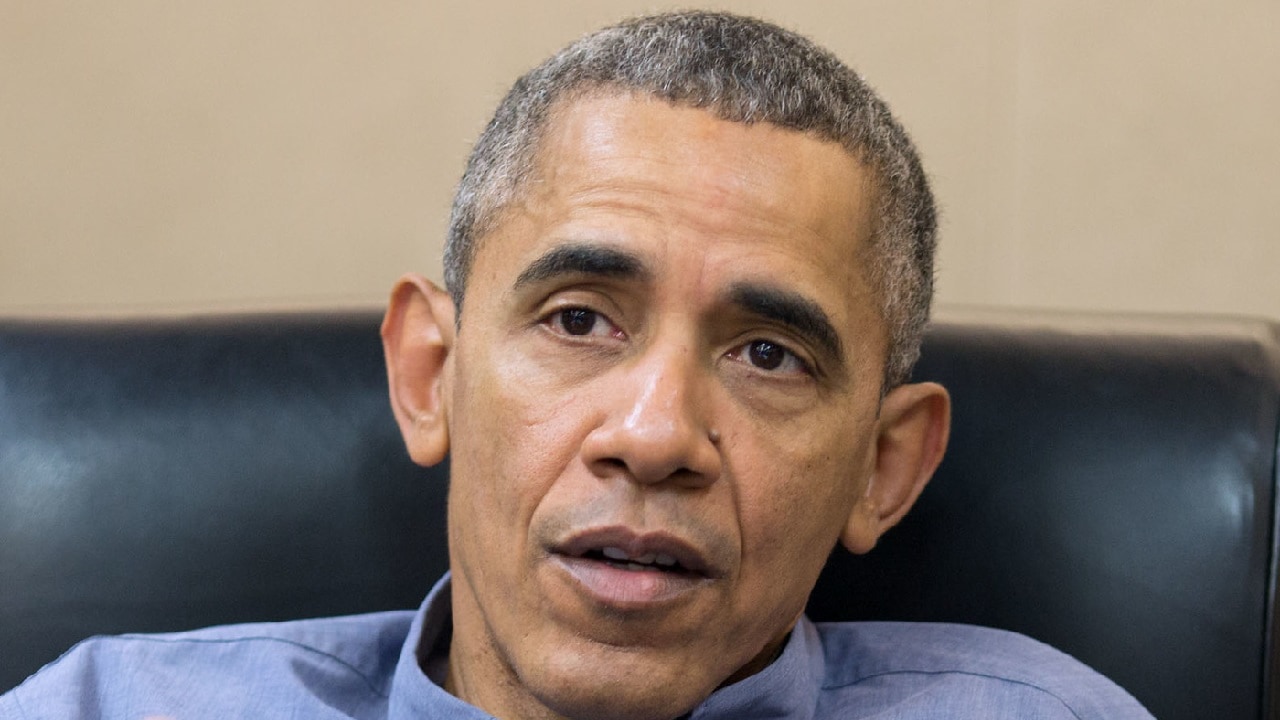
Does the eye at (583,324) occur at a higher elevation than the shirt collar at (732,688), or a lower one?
higher

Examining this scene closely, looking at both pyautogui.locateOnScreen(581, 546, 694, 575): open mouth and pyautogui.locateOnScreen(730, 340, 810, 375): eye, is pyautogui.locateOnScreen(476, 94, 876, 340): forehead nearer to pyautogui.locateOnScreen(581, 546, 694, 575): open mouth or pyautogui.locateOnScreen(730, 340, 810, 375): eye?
pyautogui.locateOnScreen(730, 340, 810, 375): eye

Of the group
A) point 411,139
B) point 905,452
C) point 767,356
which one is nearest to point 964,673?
point 905,452

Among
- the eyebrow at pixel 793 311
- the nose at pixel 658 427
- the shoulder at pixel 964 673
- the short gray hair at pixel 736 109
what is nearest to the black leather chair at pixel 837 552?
the shoulder at pixel 964 673

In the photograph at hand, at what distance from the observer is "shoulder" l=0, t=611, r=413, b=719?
51.2 inches

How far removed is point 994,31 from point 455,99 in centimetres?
90

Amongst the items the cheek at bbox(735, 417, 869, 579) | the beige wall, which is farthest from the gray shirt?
the beige wall

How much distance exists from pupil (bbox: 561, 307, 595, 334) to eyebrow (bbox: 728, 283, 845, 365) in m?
0.12

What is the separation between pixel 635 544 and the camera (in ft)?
3.51

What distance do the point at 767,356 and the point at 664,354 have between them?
11 cm

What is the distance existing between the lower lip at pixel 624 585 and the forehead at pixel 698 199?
9.8 inches

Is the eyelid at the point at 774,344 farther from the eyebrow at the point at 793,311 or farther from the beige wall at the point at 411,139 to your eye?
the beige wall at the point at 411,139

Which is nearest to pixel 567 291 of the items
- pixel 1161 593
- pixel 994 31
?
pixel 1161 593

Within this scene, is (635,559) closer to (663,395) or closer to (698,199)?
(663,395)

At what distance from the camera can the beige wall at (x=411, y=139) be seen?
2.27 meters
